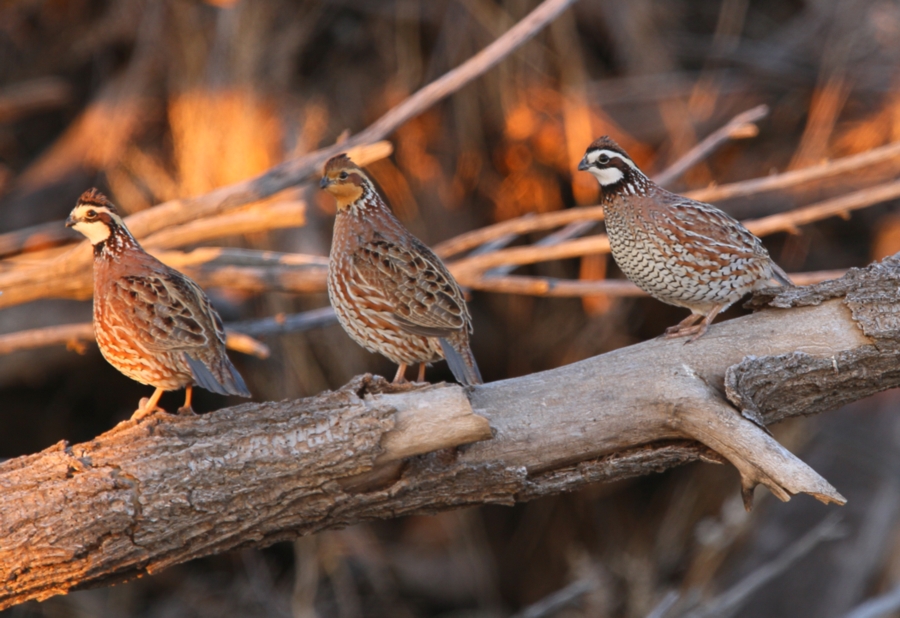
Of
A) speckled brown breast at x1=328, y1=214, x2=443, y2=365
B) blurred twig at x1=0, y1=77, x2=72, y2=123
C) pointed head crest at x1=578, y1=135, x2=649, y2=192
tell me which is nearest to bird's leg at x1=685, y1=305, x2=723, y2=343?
pointed head crest at x1=578, y1=135, x2=649, y2=192

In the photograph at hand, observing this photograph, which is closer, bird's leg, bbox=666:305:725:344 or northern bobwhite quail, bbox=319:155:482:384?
bird's leg, bbox=666:305:725:344

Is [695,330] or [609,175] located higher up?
[609,175]

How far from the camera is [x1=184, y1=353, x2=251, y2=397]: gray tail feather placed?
3605mm

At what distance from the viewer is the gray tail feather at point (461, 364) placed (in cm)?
376

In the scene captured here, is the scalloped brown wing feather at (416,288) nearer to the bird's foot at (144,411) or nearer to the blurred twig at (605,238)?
the bird's foot at (144,411)

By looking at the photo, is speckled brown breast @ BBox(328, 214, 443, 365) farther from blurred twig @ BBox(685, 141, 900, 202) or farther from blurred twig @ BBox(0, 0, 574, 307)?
blurred twig @ BBox(685, 141, 900, 202)

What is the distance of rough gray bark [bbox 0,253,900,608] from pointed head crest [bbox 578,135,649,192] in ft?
2.67

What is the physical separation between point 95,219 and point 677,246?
2.37 metres

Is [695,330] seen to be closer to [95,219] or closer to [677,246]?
[677,246]

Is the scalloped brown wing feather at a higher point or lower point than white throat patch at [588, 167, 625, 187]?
lower

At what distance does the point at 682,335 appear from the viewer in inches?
147

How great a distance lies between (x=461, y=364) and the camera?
3816mm

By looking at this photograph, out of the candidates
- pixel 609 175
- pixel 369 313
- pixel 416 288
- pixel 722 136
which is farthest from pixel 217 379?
pixel 722 136

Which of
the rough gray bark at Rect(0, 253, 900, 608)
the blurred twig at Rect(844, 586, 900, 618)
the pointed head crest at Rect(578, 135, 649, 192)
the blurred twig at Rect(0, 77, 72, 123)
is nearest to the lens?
the rough gray bark at Rect(0, 253, 900, 608)
